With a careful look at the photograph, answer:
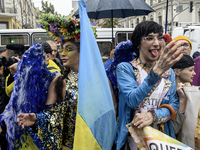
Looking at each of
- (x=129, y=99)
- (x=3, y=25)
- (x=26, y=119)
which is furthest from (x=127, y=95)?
(x=3, y=25)

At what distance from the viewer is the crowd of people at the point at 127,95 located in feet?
5.21

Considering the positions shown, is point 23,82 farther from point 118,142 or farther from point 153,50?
point 153,50

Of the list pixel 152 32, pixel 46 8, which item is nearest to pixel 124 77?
pixel 152 32

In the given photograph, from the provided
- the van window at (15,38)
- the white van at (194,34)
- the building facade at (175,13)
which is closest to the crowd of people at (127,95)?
the white van at (194,34)

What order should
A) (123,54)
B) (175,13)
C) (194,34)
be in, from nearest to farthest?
(123,54) < (194,34) < (175,13)

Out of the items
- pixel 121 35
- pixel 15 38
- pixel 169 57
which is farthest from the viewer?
pixel 121 35

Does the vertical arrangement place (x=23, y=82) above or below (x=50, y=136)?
above

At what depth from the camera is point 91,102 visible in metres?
1.48

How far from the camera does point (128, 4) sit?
11.9 feet

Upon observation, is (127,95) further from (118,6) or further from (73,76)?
(118,6)

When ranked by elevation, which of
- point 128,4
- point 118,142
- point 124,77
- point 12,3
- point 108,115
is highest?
point 12,3

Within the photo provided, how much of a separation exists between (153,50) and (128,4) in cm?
220

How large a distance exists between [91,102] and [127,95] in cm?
29

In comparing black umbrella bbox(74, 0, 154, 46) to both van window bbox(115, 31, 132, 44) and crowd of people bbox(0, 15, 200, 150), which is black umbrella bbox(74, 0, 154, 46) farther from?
van window bbox(115, 31, 132, 44)
